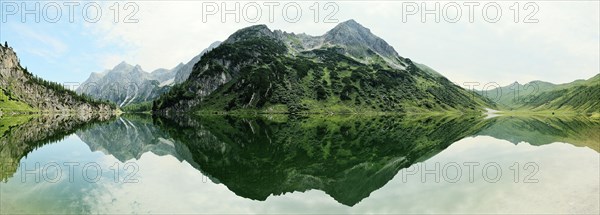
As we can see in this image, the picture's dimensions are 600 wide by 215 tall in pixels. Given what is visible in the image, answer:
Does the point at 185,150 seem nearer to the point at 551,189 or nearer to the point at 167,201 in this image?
the point at 167,201

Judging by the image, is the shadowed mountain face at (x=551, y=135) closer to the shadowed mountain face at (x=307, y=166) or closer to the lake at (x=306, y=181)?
the lake at (x=306, y=181)

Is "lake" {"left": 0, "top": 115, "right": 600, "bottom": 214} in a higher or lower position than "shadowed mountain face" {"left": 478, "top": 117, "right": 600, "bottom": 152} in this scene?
lower

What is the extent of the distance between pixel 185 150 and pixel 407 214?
47.2 meters

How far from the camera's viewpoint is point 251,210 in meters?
27.5

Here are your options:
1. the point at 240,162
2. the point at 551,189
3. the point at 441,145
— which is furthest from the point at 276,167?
the point at 441,145

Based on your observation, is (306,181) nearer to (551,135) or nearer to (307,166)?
(307,166)

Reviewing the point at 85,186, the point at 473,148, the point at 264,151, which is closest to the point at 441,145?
the point at 473,148

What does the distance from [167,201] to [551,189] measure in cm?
3122

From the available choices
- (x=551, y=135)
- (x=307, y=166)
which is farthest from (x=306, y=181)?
(x=551, y=135)

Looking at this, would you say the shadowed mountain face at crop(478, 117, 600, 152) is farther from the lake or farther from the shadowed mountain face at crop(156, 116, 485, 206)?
the shadowed mountain face at crop(156, 116, 485, 206)

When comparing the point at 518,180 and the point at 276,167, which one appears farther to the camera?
the point at 276,167

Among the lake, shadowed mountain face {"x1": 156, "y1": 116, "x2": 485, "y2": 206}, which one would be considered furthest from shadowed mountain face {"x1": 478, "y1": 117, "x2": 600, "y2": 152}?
shadowed mountain face {"x1": 156, "y1": 116, "x2": 485, "y2": 206}

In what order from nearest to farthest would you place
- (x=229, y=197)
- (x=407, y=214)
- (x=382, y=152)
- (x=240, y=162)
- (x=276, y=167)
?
(x=407, y=214) → (x=229, y=197) → (x=276, y=167) → (x=240, y=162) → (x=382, y=152)

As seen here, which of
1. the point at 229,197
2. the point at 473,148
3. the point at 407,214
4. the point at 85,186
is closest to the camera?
the point at 407,214
